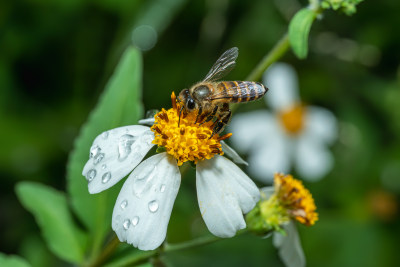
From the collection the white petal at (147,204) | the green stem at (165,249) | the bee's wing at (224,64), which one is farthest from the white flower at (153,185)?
the bee's wing at (224,64)

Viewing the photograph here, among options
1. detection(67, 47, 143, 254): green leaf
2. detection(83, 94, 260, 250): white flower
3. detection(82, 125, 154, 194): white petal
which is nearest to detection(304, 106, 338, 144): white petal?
detection(67, 47, 143, 254): green leaf

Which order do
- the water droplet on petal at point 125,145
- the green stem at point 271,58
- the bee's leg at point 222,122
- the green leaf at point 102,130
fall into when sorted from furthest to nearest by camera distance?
1. the green leaf at point 102,130
2. the green stem at point 271,58
3. the bee's leg at point 222,122
4. the water droplet on petal at point 125,145

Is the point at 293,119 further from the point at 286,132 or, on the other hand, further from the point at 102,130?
the point at 102,130

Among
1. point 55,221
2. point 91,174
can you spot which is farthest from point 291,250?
point 55,221

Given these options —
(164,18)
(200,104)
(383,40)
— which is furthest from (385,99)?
(200,104)

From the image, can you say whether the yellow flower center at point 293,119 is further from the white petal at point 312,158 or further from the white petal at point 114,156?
the white petal at point 114,156

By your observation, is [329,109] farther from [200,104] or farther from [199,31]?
[200,104]
